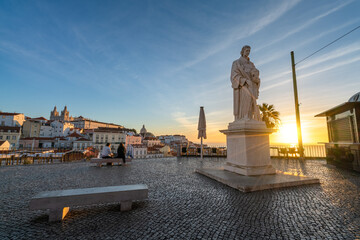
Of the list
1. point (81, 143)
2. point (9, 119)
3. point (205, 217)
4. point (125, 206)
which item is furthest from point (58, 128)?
point (205, 217)

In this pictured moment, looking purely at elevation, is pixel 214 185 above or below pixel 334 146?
below

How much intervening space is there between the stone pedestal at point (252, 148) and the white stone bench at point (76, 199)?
152 inches

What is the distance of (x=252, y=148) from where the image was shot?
18.2ft

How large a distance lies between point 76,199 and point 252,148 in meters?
5.25

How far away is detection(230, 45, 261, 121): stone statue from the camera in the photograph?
621 centimetres

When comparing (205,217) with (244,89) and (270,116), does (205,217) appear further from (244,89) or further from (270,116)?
(270,116)

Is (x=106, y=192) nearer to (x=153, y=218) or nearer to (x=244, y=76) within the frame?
(x=153, y=218)

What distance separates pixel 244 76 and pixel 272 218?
516cm

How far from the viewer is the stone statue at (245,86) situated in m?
6.21

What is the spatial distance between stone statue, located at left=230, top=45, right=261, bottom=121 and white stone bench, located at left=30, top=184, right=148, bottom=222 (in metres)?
4.88

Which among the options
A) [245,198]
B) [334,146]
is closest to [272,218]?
[245,198]

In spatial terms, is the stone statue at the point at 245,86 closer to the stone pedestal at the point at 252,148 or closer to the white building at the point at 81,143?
the stone pedestal at the point at 252,148

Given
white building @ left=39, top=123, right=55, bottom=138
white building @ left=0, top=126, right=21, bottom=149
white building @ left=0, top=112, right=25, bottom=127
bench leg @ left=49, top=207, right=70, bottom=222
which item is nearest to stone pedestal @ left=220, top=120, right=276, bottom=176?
bench leg @ left=49, top=207, right=70, bottom=222

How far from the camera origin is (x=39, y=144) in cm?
6469
